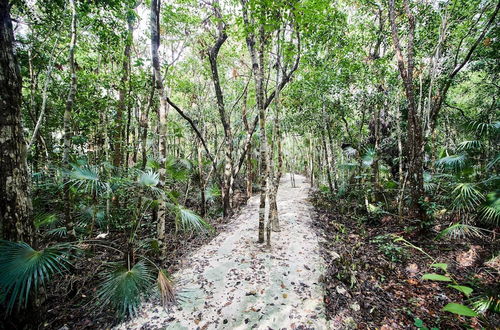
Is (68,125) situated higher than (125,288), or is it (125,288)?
(68,125)

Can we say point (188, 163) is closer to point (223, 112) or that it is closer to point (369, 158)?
point (223, 112)

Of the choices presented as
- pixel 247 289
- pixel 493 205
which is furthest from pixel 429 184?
pixel 247 289

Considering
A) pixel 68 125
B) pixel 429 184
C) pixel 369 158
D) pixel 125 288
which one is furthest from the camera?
pixel 369 158

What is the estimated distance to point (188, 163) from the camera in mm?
7234

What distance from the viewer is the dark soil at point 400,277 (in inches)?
136

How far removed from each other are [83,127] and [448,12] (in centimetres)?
1189

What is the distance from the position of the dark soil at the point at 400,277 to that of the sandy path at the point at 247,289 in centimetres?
40

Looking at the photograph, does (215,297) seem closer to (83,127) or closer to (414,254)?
(414,254)

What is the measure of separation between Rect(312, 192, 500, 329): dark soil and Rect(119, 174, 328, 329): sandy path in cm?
40

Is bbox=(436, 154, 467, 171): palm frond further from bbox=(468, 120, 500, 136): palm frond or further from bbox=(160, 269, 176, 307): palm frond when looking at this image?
bbox=(160, 269, 176, 307): palm frond

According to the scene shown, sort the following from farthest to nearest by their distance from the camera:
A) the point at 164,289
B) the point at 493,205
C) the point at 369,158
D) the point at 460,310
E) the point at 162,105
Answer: the point at 369,158 < the point at 162,105 < the point at 493,205 < the point at 164,289 < the point at 460,310

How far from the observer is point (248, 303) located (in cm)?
353

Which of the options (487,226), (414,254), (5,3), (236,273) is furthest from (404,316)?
(5,3)

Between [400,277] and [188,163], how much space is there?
6.33 meters
